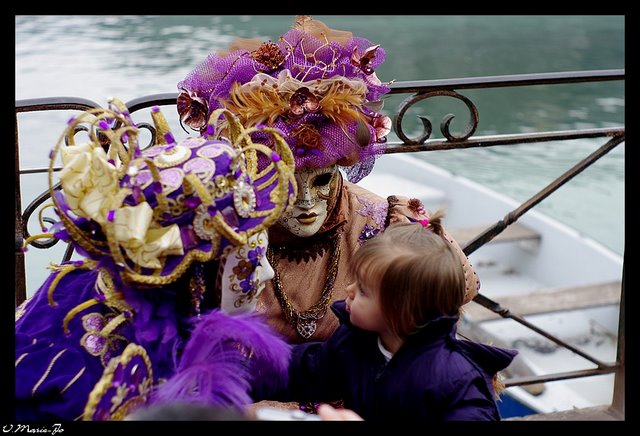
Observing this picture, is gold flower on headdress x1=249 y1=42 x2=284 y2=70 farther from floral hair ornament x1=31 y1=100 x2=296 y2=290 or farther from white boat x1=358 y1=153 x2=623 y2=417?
white boat x1=358 y1=153 x2=623 y2=417

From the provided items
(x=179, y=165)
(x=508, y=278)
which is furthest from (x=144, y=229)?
(x=508, y=278)

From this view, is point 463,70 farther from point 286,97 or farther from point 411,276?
point 411,276

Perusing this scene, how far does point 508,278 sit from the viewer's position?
6844 millimetres

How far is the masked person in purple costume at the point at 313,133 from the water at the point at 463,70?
3341 millimetres

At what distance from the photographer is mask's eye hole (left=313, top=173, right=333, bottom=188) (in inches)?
66.3

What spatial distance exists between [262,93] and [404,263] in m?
0.52

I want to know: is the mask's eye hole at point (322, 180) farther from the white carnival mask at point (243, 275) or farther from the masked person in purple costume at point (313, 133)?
the white carnival mask at point (243, 275)

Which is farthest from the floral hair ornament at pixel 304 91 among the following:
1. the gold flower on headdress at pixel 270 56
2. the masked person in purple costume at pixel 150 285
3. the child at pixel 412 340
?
the child at pixel 412 340

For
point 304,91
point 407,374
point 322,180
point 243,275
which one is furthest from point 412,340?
point 304,91

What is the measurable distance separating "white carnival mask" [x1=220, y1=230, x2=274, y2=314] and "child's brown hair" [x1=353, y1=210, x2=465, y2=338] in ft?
0.65
